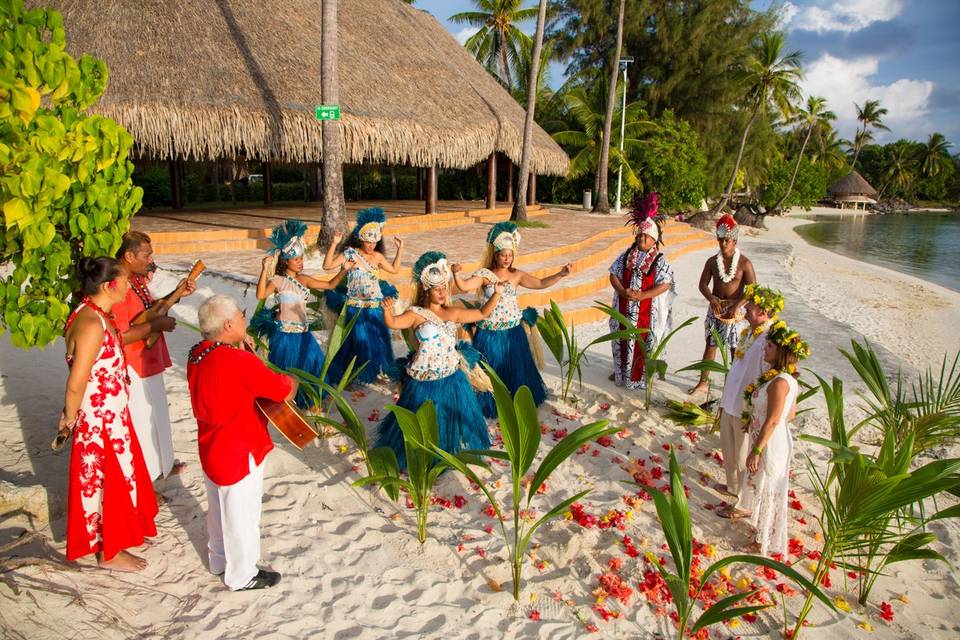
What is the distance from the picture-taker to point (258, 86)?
10742 millimetres

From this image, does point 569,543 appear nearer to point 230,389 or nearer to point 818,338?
point 230,389

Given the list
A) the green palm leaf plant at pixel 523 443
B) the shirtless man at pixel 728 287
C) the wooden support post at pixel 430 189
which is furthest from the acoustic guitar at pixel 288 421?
the wooden support post at pixel 430 189

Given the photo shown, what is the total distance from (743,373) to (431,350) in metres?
1.89

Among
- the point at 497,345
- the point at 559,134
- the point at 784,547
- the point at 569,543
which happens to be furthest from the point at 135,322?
the point at 559,134

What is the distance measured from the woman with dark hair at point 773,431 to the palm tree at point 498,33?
2645cm

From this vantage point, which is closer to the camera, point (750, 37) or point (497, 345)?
point (497, 345)

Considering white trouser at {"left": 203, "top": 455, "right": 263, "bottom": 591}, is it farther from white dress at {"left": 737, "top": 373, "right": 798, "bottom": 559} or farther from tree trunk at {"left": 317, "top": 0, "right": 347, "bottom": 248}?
tree trunk at {"left": 317, "top": 0, "right": 347, "bottom": 248}

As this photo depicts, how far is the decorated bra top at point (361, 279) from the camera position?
4875 mm

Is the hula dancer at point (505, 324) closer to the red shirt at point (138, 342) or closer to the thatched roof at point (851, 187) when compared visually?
the red shirt at point (138, 342)

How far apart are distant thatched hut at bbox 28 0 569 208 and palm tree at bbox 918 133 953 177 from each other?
67.8m

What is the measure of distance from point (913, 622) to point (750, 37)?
100 feet

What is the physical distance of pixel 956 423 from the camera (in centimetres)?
364

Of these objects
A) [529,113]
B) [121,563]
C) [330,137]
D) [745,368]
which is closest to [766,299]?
[745,368]

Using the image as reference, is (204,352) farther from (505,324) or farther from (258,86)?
(258,86)
